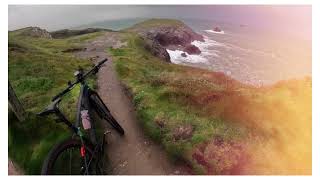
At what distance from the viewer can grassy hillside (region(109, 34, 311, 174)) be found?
38.2 feet

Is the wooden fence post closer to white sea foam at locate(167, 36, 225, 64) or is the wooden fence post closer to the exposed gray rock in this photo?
white sea foam at locate(167, 36, 225, 64)

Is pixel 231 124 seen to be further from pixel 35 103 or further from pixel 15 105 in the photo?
pixel 35 103

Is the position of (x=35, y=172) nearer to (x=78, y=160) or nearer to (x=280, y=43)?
(x=78, y=160)

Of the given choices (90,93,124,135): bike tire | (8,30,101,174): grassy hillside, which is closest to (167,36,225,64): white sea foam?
(8,30,101,174): grassy hillside

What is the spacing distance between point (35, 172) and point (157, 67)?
14.0 metres

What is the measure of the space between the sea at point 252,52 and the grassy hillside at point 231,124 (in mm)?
2543

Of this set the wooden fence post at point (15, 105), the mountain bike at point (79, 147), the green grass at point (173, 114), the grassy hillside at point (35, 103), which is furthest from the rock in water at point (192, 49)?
the wooden fence post at point (15, 105)

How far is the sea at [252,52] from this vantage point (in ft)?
57.4

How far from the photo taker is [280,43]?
18688mm

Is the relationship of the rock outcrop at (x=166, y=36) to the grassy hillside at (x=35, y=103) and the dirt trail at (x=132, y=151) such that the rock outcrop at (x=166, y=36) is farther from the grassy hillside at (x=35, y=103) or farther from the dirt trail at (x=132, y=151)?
the dirt trail at (x=132, y=151)

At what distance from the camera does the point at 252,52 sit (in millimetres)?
21297

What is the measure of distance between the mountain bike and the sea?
18.8ft

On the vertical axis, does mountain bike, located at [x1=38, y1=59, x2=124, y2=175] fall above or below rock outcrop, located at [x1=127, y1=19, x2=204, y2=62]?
below
